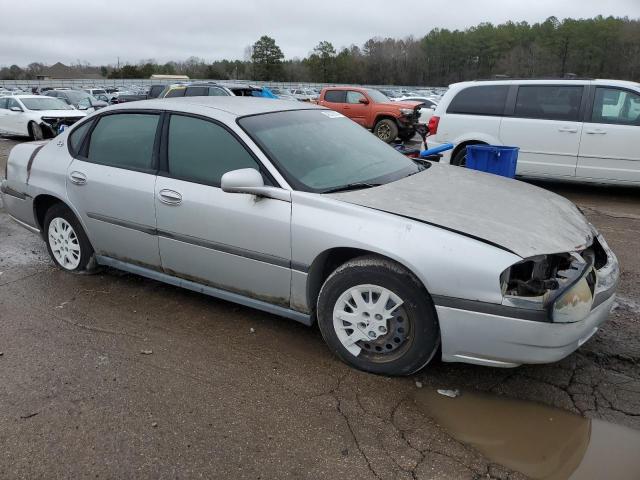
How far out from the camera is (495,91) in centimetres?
813

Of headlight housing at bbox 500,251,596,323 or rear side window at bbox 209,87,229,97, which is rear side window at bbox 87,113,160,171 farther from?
rear side window at bbox 209,87,229,97

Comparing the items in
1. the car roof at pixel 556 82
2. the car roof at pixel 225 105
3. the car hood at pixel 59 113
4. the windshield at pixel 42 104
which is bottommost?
the car hood at pixel 59 113

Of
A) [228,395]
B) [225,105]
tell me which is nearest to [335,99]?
[225,105]

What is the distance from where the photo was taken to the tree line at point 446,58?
3054 inches

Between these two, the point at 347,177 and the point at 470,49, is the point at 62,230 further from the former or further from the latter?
the point at 470,49

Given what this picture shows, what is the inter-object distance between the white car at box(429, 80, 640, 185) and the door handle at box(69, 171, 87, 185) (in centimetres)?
574

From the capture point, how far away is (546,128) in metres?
7.73

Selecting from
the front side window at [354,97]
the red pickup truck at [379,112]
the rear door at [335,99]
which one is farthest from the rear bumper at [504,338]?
the rear door at [335,99]

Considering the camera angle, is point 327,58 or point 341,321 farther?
point 327,58

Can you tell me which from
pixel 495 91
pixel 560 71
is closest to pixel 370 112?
pixel 495 91

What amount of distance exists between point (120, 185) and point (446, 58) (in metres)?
100

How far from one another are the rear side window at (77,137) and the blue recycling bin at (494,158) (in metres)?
3.77

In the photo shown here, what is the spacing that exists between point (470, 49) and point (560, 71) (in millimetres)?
21560

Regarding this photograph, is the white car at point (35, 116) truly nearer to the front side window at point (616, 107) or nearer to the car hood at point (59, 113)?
the car hood at point (59, 113)
